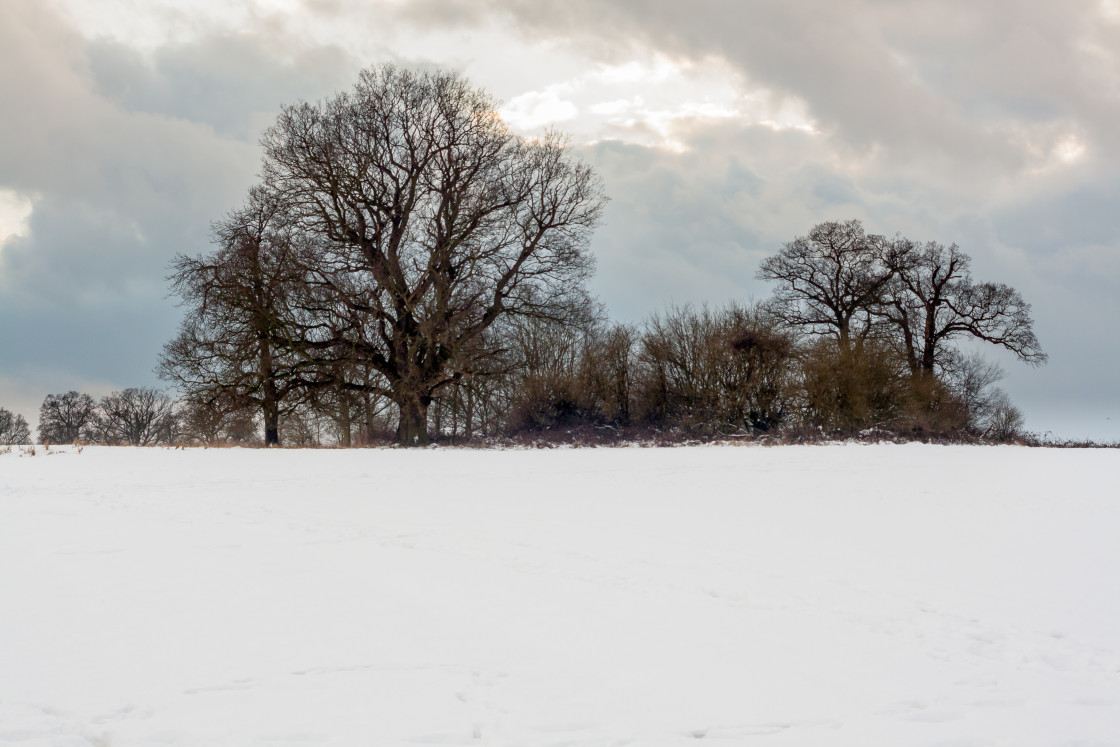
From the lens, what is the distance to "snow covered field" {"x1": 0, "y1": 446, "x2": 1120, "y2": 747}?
11.0ft

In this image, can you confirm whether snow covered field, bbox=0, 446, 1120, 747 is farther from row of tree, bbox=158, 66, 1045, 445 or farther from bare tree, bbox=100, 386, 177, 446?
bare tree, bbox=100, 386, 177, 446

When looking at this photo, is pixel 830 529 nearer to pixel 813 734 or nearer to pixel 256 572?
pixel 813 734

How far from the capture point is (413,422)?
2286 cm

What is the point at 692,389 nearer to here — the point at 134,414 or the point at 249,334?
the point at 249,334

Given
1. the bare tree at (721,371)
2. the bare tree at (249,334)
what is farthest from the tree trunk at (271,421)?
the bare tree at (721,371)

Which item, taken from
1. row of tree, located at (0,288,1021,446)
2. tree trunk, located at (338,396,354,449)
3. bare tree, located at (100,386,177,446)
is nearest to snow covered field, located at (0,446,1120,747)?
row of tree, located at (0,288,1021,446)

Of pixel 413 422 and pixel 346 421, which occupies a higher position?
pixel 346 421

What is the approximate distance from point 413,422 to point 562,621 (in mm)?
18703

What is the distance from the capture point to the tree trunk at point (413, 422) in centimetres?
2217

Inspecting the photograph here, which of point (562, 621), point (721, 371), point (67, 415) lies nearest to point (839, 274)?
point (721, 371)

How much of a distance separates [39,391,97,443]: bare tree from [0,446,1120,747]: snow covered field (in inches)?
1671


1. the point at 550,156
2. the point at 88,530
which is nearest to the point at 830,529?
the point at 88,530

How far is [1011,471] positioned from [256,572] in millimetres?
12105

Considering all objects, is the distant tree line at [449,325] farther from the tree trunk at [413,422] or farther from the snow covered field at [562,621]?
the snow covered field at [562,621]
